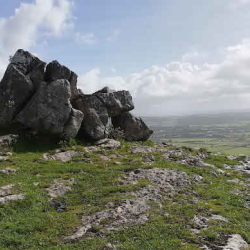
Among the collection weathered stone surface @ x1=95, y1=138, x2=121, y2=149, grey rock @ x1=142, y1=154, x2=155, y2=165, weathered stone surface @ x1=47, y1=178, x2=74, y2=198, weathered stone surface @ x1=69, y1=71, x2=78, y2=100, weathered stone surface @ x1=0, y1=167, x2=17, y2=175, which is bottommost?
weathered stone surface @ x1=47, y1=178, x2=74, y2=198

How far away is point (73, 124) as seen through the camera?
35688 mm

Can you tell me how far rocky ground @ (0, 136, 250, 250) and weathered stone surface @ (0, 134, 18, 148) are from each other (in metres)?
0.13

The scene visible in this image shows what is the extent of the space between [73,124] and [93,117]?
432 centimetres

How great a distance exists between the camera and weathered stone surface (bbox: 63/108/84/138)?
35281mm

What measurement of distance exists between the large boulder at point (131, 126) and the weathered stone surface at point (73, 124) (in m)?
11.1

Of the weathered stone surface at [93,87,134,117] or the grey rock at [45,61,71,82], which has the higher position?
the grey rock at [45,61,71,82]

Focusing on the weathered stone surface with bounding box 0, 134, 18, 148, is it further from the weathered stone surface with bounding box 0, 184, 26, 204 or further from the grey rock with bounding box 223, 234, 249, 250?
the grey rock with bounding box 223, 234, 249, 250

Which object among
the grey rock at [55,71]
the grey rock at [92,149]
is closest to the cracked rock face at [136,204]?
the grey rock at [92,149]

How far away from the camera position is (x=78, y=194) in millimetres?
20172

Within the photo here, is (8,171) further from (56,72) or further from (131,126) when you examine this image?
(131,126)

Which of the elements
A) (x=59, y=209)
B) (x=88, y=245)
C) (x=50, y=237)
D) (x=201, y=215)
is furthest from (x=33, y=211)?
(x=201, y=215)

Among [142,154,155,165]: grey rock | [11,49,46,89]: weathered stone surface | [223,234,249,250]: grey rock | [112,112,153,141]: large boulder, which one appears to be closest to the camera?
[223,234,249,250]: grey rock

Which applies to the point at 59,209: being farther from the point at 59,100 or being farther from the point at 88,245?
the point at 59,100

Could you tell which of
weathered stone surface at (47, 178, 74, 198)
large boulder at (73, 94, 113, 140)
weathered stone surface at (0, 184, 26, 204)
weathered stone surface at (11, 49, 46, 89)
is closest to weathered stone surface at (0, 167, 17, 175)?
weathered stone surface at (0, 184, 26, 204)
